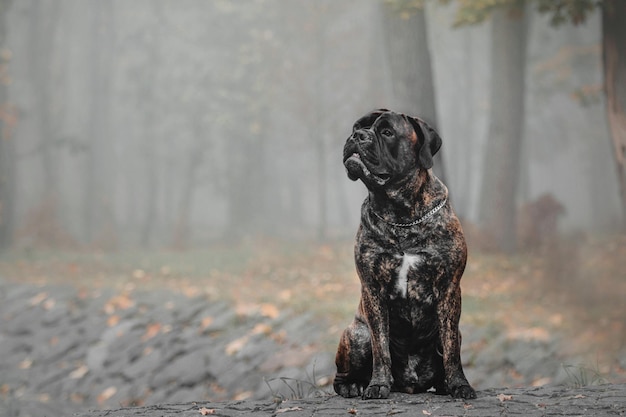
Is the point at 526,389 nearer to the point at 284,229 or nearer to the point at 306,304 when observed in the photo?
the point at 306,304

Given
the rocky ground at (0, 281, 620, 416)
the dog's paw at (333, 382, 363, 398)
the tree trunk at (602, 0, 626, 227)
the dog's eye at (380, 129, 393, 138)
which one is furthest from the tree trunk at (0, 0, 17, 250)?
the dog's eye at (380, 129, 393, 138)

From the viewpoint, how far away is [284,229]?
105 feet

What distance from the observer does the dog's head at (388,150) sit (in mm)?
4477

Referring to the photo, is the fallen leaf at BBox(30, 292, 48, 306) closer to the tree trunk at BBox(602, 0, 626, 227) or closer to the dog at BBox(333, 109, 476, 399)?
the tree trunk at BBox(602, 0, 626, 227)

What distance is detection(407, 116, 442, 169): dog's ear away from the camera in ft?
15.0

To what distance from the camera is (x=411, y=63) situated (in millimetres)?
13156

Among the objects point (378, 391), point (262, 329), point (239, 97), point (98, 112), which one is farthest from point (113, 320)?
point (98, 112)

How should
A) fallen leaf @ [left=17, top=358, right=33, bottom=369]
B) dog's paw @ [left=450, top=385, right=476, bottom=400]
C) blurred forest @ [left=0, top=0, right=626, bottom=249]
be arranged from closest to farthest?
dog's paw @ [left=450, top=385, right=476, bottom=400] < fallen leaf @ [left=17, top=358, right=33, bottom=369] < blurred forest @ [left=0, top=0, right=626, bottom=249]

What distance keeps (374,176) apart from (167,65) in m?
26.9

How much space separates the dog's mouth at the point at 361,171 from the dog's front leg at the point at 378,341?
707 millimetres

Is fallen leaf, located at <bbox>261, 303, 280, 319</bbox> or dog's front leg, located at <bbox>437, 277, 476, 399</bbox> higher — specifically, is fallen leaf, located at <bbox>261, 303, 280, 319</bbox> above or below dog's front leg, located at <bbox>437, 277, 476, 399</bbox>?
below

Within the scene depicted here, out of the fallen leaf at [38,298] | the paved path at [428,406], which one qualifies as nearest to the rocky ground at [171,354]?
the fallen leaf at [38,298]

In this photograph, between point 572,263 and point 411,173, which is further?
point 572,263

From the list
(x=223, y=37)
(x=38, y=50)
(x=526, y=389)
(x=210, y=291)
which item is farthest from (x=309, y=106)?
(x=526, y=389)
